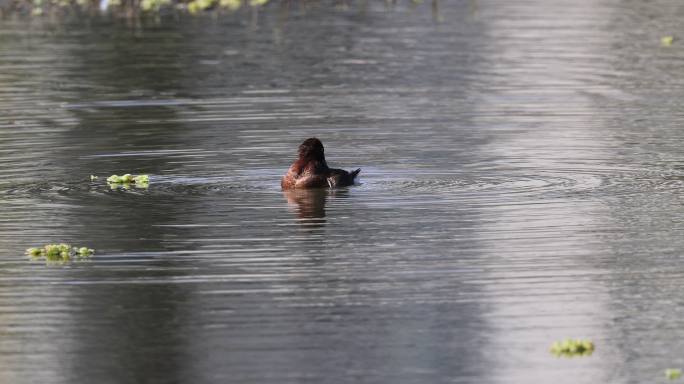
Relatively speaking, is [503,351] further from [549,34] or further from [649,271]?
[549,34]

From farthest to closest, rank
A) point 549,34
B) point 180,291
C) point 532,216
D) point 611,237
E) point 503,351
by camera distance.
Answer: point 549,34 → point 532,216 → point 611,237 → point 180,291 → point 503,351

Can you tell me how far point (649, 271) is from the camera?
15.0m

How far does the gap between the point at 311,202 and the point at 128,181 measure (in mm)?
2911

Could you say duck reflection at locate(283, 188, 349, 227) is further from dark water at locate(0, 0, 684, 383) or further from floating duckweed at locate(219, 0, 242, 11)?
floating duckweed at locate(219, 0, 242, 11)

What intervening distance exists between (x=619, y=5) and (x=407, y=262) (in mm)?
37247

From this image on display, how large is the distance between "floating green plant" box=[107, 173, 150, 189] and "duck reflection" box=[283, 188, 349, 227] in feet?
6.50

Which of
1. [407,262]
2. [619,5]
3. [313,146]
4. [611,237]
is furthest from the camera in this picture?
[619,5]

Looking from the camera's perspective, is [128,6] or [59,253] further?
Result: [128,6]

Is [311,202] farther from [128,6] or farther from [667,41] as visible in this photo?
[128,6]

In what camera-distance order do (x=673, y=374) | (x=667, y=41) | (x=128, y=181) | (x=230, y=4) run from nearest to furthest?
1. (x=673, y=374)
2. (x=128, y=181)
3. (x=667, y=41)
4. (x=230, y=4)

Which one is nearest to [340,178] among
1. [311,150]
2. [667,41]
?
[311,150]

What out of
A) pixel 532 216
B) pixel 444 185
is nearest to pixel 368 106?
pixel 444 185

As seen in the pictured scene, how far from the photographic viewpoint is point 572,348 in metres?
12.2

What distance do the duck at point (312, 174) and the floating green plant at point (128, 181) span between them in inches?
75.4
